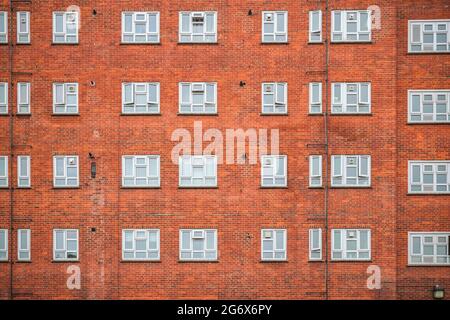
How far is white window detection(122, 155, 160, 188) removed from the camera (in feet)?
96.4

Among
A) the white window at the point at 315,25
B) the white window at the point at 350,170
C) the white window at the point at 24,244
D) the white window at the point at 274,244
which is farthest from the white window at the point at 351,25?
the white window at the point at 24,244

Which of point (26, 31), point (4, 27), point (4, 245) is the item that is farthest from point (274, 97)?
point (4, 245)

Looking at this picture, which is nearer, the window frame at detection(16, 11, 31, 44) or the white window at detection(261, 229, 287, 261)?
the white window at detection(261, 229, 287, 261)

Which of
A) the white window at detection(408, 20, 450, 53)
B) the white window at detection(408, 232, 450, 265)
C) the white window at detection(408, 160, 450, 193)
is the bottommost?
the white window at detection(408, 232, 450, 265)

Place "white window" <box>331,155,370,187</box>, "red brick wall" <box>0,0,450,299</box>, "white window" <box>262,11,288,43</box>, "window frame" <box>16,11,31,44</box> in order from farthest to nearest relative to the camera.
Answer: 1. "window frame" <box>16,11,31,44</box>
2. "white window" <box>262,11,288,43</box>
3. "white window" <box>331,155,370,187</box>
4. "red brick wall" <box>0,0,450,299</box>

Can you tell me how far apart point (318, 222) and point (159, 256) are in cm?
682

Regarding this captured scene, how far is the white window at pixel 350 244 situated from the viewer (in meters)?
29.2

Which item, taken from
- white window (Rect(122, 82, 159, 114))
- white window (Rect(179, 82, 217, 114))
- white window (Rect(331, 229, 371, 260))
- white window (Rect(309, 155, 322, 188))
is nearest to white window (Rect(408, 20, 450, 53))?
white window (Rect(309, 155, 322, 188))

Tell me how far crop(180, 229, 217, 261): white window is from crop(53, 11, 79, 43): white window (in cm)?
948

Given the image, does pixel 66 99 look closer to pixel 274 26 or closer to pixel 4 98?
pixel 4 98

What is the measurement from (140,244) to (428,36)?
49.2ft

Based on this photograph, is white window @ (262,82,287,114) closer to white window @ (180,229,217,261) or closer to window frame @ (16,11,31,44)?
white window @ (180,229,217,261)

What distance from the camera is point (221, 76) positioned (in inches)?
1158

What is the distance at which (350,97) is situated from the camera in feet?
96.3
